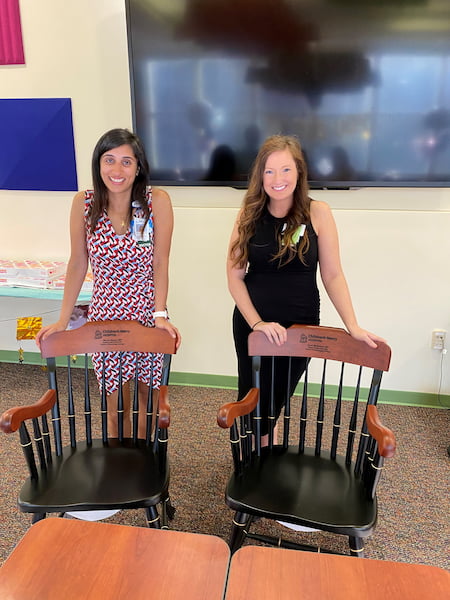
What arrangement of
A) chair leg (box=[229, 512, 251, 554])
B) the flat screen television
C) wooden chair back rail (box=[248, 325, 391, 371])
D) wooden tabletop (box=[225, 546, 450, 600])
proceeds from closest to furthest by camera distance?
wooden tabletop (box=[225, 546, 450, 600]) → chair leg (box=[229, 512, 251, 554]) → wooden chair back rail (box=[248, 325, 391, 371]) → the flat screen television

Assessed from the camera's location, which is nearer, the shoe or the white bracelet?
the shoe

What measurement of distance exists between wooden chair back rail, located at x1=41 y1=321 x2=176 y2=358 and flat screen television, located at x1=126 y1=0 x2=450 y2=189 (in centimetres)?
127

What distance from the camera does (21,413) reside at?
4.91 ft

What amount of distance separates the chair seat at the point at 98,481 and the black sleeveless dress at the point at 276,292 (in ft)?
1.66

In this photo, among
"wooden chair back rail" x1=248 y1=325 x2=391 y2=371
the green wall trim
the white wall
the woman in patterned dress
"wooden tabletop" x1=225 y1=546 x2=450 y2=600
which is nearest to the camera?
"wooden tabletop" x1=225 y1=546 x2=450 y2=600

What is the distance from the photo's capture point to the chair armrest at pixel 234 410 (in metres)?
1.46

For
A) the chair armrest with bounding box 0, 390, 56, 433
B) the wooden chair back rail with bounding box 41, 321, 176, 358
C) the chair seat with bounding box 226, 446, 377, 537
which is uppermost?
the wooden chair back rail with bounding box 41, 321, 176, 358

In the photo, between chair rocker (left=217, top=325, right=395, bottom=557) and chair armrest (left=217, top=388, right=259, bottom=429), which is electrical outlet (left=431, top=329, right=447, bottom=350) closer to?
chair rocker (left=217, top=325, right=395, bottom=557)

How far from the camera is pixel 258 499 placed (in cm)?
147

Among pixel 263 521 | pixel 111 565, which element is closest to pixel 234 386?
pixel 263 521

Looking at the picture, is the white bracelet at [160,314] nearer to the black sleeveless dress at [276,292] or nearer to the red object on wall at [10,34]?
the black sleeveless dress at [276,292]

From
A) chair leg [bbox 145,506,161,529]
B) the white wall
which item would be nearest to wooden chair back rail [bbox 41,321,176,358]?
chair leg [bbox 145,506,161,529]

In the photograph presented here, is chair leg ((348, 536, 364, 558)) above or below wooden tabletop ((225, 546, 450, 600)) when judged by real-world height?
below

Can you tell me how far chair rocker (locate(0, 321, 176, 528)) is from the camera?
4.83 feet
